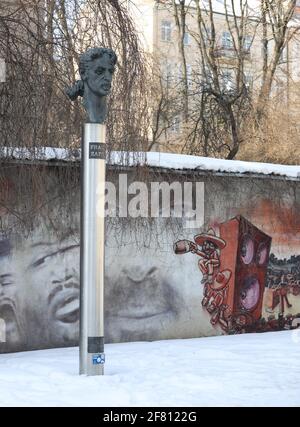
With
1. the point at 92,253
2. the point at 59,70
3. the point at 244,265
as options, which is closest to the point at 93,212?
the point at 92,253

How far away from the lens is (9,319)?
1062cm

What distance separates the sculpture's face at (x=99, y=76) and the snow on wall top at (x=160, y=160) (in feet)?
4.57

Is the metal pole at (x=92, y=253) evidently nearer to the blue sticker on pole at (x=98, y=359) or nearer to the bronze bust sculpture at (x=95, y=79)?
the blue sticker on pole at (x=98, y=359)

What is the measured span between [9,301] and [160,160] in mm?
Result: 3103

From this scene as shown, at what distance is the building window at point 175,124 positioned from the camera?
2239 centimetres

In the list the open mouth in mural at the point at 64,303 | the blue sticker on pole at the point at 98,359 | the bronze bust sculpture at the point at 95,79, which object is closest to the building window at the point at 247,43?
the open mouth in mural at the point at 64,303

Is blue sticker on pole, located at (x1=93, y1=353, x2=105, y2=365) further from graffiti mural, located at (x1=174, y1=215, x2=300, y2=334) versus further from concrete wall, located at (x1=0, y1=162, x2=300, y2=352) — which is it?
graffiti mural, located at (x1=174, y1=215, x2=300, y2=334)

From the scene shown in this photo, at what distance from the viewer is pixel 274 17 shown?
2455 centimetres

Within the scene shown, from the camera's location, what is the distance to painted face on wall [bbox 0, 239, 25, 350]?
1061 centimetres

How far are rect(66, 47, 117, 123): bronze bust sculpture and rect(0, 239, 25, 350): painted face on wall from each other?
2.77m

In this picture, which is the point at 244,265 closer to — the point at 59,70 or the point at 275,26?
the point at 59,70

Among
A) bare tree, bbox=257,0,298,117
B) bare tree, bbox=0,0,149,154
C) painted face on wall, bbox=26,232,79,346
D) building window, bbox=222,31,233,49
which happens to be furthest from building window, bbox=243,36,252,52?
painted face on wall, bbox=26,232,79,346
